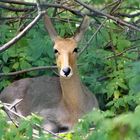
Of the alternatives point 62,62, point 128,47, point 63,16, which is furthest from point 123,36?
point 62,62

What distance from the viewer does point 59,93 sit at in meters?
7.23

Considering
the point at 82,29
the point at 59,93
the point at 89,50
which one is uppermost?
the point at 82,29

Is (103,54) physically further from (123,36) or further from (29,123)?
(29,123)

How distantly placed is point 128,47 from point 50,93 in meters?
1.47

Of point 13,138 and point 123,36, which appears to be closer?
point 13,138

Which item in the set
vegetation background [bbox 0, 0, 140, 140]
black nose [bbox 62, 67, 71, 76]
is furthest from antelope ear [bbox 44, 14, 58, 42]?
black nose [bbox 62, 67, 71, 76]

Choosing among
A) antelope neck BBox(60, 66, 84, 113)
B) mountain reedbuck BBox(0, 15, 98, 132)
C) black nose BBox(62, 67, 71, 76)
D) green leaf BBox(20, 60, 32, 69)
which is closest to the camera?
black nose BBox(62, 67, 71, 76)

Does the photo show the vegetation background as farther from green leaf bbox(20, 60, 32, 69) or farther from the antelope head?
the antelope head

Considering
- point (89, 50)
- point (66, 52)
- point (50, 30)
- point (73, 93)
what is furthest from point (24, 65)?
point (66, 52)

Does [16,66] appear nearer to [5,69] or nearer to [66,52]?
[5,69]

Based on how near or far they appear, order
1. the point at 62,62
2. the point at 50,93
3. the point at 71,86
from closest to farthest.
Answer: the point at 62,62 → the point at 71,86 → the point at 50,93

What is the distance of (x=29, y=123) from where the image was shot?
4094mm

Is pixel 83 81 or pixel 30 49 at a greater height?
pixel 30 49

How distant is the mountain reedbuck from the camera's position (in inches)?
255
